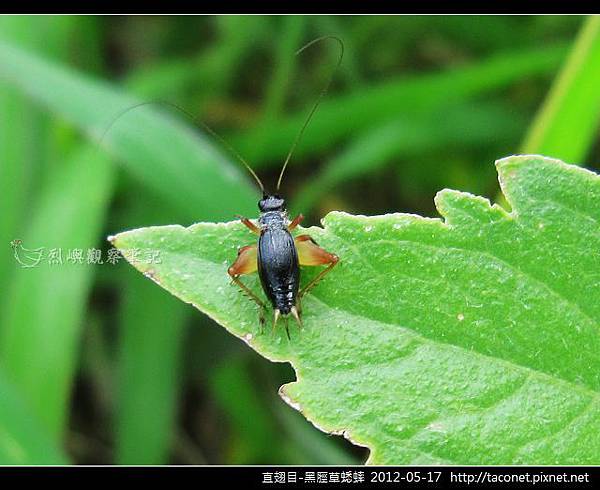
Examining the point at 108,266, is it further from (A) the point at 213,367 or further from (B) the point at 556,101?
(B) the point at 556,101

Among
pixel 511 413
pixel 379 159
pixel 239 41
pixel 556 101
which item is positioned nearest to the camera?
pixel 511 413

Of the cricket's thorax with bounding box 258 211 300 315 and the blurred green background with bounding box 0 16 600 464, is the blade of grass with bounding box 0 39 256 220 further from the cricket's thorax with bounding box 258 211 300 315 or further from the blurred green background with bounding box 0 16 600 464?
the cricket's thorax with bounding box 258 211 300 315

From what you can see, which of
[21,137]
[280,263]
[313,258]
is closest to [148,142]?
[21,137]

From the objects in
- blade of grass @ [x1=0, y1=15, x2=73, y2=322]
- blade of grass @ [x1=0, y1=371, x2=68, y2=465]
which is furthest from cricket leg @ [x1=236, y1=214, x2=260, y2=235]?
blade of grass @ [x1=0, y1=15, x2=73, y2=322]

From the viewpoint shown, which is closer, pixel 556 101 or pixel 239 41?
pixel 556 101

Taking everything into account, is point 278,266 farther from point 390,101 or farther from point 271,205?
point 390,101

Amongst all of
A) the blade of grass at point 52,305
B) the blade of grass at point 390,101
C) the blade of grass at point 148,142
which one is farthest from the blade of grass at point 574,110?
the blade of grass at point 52,305

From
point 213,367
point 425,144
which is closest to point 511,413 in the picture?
point 213,367

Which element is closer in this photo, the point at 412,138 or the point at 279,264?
the point at 279,264
